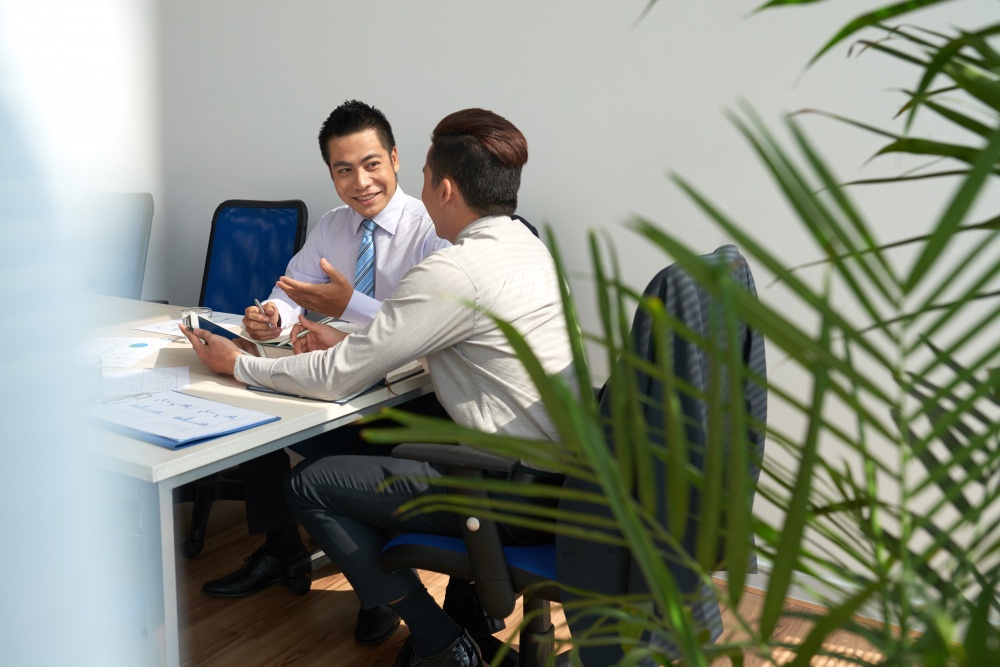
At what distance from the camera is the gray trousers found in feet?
6.08

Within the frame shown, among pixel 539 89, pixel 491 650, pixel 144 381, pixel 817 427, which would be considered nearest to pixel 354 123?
pixel 539 89

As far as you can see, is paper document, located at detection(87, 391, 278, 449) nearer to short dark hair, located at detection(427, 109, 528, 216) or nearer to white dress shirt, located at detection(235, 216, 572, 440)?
white dress shirt, located at detection(235, 216, 572, 440)

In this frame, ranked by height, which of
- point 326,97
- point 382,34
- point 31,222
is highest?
point 382,34

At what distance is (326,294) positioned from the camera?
2354mm

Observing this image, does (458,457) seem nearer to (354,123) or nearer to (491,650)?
(491,650)

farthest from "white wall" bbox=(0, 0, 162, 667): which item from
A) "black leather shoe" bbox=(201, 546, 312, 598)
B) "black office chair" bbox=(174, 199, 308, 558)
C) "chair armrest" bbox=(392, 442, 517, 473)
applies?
"black office chair" bbox=(174, 199, 308, 558)

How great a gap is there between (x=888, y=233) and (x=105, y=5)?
3434mm

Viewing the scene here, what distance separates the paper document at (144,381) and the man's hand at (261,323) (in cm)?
29

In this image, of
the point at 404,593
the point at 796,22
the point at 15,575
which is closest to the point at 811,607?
the point at 404,593

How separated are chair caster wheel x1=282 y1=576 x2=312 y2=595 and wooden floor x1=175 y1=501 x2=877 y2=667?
0.06 feet

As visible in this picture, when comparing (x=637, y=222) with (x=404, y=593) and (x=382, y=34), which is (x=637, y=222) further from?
(x=382, y=34)

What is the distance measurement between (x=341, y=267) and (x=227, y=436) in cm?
147

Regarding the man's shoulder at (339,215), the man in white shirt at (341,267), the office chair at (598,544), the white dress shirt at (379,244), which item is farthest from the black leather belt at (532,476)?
the man's shoulder at (339,215)

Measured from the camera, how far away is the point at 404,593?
1.92 m
